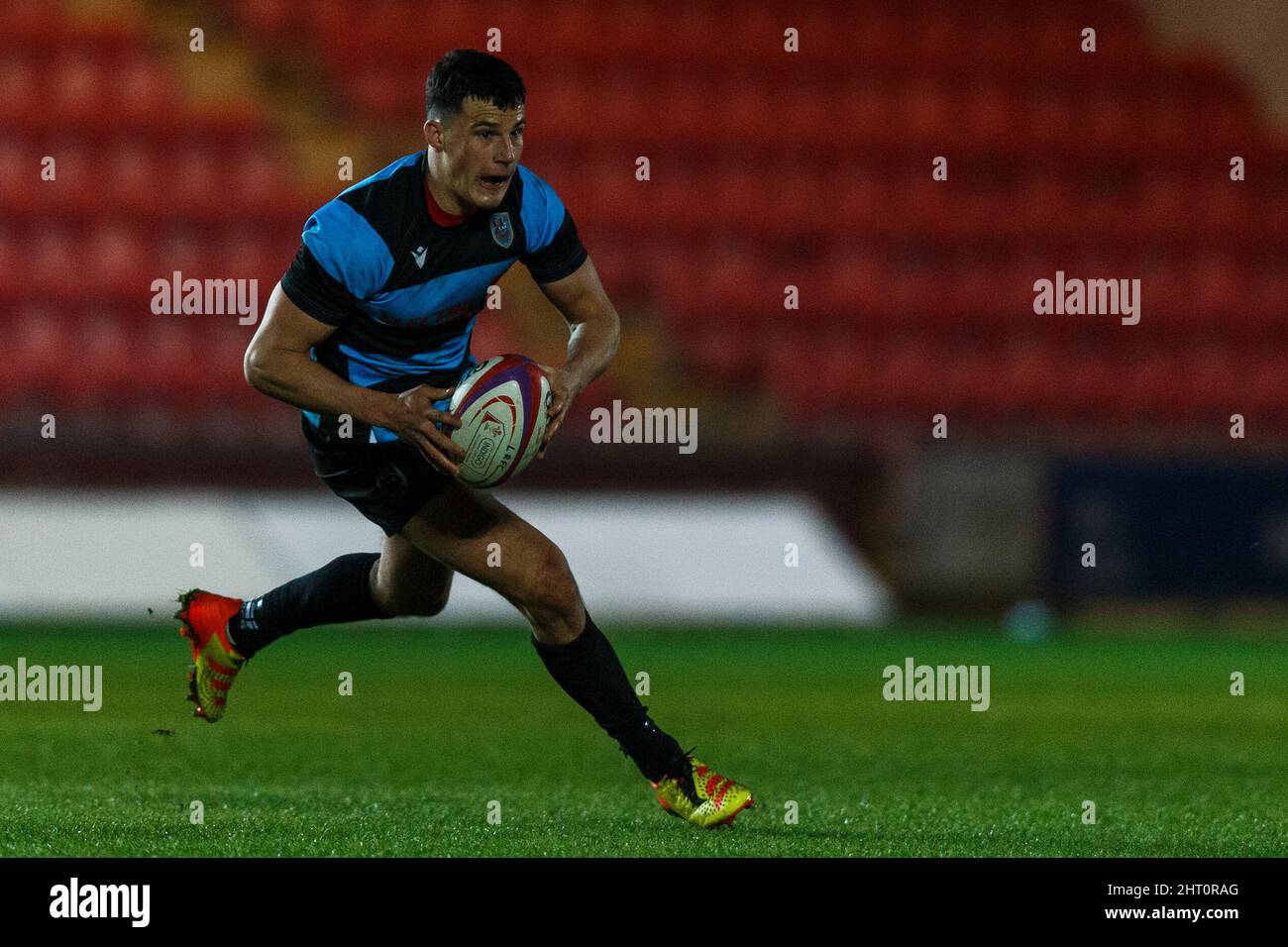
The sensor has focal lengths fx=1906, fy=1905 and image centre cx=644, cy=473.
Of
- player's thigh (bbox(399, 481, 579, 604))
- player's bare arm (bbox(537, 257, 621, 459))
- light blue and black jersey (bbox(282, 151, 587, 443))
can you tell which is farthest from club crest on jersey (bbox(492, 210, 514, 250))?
player's thigh (bbox(399, 481, 579, 604))

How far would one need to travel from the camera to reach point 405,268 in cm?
482

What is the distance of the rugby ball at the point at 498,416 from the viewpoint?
472 centimetres

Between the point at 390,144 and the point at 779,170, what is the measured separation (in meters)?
3.17

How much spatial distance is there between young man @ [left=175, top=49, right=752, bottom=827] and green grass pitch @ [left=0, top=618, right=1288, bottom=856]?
0.47 m

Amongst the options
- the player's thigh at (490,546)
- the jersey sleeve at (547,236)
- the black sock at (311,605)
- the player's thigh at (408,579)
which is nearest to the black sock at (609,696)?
the player's thigh at (490,546)

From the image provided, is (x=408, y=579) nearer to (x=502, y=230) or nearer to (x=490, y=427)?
(x=490, y=427)

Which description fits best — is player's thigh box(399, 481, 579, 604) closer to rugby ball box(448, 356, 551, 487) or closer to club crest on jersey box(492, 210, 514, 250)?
rugby ball box(448, 356, 551, 487)

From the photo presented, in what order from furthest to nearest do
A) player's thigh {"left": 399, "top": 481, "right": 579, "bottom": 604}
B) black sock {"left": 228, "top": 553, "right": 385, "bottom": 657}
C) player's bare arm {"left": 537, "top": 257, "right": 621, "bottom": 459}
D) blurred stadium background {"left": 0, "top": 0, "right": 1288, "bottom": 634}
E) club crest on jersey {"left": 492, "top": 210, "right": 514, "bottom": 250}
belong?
blurred stadium background {"left": 0, "top": 0, "right": 1288, "bottom": 634} < black sock {"left": 228, "top": 553, "right": 385, "bottom": 657} < player's bare arm {"left": 537, "top": 257, "right": 621, "bottom": 459} < club crest on jersey {"left": 492, "top": 210, "right": 514, "bottom": 250} < player's thigh {"left": 399, "top": 481, "right": 579, "bottom": 604}

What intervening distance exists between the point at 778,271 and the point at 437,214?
33.5 feet

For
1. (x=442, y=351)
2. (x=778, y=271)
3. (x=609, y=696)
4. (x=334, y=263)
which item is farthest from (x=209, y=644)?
(x=778, y=271)

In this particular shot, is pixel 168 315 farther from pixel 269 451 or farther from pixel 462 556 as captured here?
pixel 462 556

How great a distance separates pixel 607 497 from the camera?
1192cm

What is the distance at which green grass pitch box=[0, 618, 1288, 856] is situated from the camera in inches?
182
